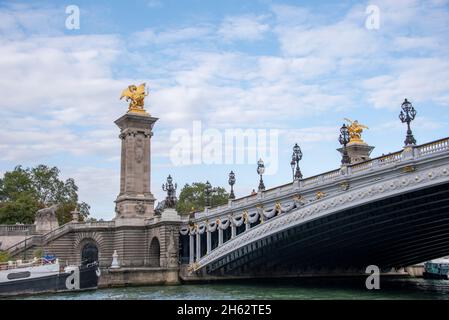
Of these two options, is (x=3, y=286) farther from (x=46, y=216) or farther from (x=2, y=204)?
(x=2, y=204)

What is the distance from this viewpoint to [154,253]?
182 ft

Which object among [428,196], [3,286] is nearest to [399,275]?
[428,196]

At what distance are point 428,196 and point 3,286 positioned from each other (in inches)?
976

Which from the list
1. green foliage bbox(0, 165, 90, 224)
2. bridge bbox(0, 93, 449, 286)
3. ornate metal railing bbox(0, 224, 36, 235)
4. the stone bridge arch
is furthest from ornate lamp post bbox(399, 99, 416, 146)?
green foliage bbox(0, 165, 90, 224)

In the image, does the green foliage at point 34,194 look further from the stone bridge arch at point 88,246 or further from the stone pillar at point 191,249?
the stone pillar at point 191,249

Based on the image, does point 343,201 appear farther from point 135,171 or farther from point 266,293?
point 135,171

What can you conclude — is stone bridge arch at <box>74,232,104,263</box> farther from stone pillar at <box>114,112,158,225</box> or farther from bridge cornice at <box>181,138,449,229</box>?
bridge cornice at <box>181,138,449,229</box>

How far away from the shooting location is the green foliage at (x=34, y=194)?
75250 millimetres

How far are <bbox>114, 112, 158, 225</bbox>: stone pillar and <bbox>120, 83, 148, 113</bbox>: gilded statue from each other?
3.94ft

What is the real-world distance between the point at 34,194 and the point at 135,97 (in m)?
36.1

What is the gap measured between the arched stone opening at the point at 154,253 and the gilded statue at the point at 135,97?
516 inches

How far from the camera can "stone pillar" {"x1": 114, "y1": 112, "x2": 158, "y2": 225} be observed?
56438 mm
